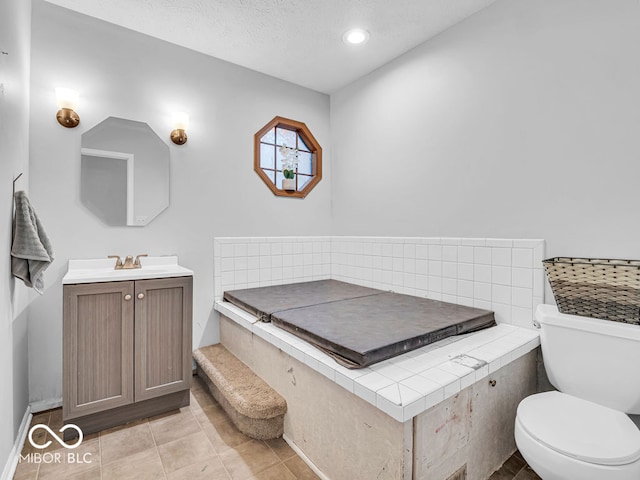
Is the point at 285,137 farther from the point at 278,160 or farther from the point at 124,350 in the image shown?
the point at 124,350

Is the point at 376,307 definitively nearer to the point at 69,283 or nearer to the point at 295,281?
the point at 295,281

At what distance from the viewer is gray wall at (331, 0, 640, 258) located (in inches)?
65.1

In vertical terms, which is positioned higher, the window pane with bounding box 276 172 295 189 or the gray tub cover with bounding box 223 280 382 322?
the window pane with bounding box 276 172 295 189

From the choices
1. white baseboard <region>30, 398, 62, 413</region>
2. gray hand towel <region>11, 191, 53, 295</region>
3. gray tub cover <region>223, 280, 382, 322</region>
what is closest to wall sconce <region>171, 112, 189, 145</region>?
gray hand towel <region>11, 191, 53, 295</region>

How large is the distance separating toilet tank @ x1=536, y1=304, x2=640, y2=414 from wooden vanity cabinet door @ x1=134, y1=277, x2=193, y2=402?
2.12 meters

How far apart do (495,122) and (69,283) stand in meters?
2.76

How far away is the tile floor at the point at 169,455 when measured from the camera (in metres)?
1.61

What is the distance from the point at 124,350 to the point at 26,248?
762 mm

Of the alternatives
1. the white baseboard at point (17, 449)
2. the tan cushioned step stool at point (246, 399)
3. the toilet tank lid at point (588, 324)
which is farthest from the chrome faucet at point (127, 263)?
the toilet tank lid at point (588, 324)

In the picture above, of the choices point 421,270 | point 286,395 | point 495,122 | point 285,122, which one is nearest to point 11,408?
point 286,395

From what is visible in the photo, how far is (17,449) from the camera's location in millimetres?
1704

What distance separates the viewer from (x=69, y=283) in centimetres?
179

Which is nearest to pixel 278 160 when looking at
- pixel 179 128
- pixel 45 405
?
pixel 179 128

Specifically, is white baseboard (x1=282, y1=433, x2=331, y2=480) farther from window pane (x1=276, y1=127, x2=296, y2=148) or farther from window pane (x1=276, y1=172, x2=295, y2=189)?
window pane (x1=276, y1=127, x2=296, y2=148)
